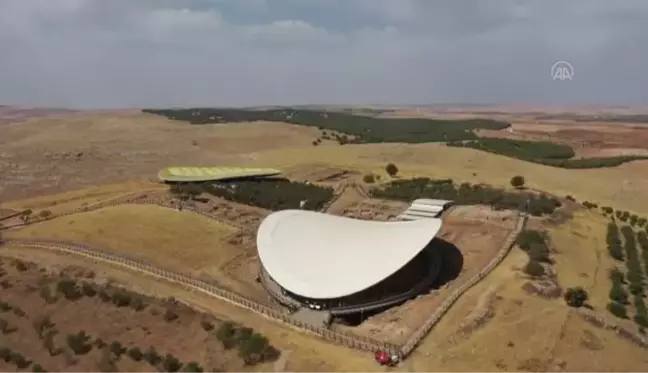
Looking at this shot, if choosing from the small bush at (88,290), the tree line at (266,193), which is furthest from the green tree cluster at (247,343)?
the tree line at (266,193)

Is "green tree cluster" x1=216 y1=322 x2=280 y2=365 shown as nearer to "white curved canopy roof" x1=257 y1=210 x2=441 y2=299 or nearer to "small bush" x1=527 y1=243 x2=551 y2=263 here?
"white curved canopy roof" x1=257 y1=210 x2=441 y2=299

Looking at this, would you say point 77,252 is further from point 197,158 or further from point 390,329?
point 197,158

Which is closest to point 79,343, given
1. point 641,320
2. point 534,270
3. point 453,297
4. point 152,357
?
point 152,357

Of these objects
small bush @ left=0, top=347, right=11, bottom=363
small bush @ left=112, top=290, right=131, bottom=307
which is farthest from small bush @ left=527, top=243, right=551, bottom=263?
small bush @ left=0, top=347, right=11, bottom=363

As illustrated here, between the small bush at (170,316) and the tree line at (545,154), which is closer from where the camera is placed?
the small bush at (170,316)

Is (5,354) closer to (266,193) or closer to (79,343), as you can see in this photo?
(79,343)

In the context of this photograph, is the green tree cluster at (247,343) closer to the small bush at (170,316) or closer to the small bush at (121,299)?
the small bush at (170,316)
